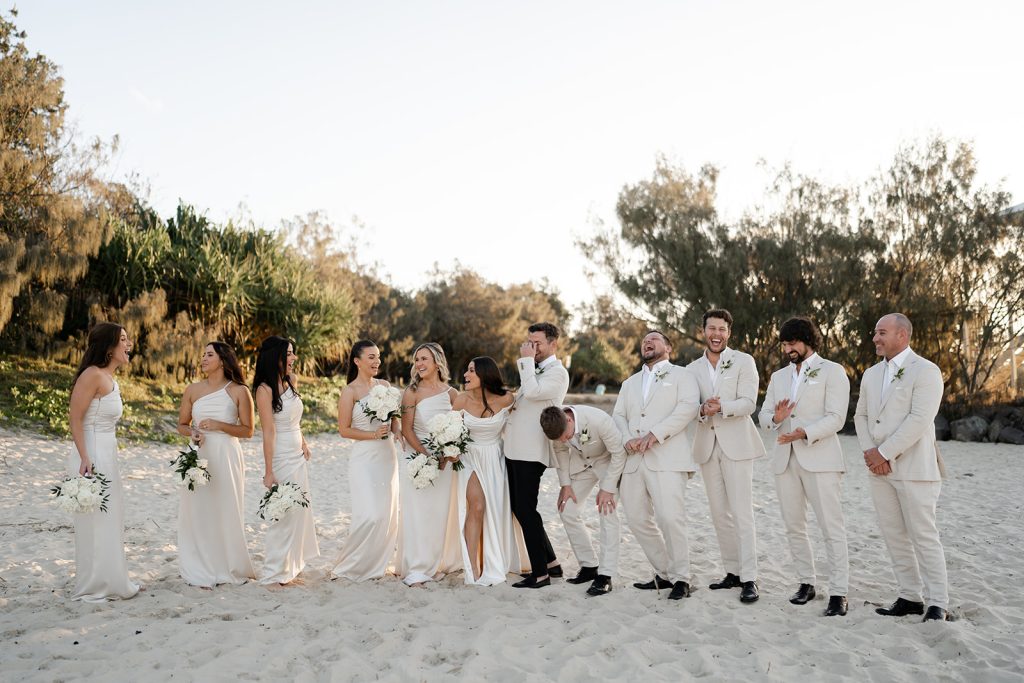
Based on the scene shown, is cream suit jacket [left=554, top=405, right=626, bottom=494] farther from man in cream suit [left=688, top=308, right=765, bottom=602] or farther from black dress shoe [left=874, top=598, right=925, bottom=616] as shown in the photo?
black dress shoe [left=874, top=598, right=925, bottom=616]

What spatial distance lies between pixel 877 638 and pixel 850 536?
3293 mm

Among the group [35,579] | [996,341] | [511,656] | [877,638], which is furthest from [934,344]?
[35,579]

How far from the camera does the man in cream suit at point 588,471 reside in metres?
5.43

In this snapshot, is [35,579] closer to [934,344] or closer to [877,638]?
[877,638]

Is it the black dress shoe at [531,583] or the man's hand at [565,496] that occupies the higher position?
the man's hand at [565,496]

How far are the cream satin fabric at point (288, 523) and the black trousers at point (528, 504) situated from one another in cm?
160

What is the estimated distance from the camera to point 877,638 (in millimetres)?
4449

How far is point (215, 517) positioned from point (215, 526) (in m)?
0.07

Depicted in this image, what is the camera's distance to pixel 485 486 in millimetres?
5824

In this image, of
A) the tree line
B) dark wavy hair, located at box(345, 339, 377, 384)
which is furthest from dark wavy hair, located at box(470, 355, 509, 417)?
the tree line

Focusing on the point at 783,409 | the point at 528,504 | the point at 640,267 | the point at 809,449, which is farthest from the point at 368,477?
the point at 640,267

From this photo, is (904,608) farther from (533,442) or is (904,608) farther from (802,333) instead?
(533,442)

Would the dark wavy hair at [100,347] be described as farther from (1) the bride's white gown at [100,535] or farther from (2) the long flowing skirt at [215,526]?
(2) the long flowing skirt at [215,526]

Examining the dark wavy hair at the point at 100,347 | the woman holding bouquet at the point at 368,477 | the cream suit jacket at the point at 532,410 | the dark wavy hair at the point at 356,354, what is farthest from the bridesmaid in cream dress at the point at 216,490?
the cream suit jacket at the point at 532,410
